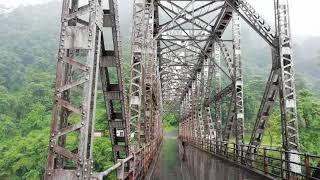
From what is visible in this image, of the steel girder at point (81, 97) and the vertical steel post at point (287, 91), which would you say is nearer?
the steel girder at point (81, 97)

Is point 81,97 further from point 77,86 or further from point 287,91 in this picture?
point 287,91

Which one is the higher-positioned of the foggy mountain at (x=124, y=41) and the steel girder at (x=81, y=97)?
the foggy mountain at (x=124, y=41)

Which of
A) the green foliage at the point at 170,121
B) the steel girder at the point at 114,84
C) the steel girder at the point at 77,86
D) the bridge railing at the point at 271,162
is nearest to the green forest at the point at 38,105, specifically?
the green foliage at the point at 170,121

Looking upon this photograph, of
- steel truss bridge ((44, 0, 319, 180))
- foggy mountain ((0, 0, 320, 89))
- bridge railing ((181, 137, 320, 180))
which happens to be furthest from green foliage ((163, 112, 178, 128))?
bridge railing ((181, 137, 320, 180))

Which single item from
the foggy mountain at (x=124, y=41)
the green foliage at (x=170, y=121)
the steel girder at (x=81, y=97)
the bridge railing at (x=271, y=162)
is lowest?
the bridge railing at (x=271, y=162)

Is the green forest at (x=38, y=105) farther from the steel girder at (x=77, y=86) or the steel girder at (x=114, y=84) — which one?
the steel girder at (x=77, y=86)

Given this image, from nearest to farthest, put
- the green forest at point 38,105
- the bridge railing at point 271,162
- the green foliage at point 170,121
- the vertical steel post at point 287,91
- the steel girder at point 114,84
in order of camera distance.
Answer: the steel girder at point 114,84
the bridge railing at point 271,162
the vertical steel post at point 287,91
the green forest at point 38,105
the green foliage at point 170,121

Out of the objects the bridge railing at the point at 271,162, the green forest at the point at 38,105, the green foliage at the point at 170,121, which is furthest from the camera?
the green foliage at the point at 170,121

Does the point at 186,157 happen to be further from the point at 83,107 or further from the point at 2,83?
the point at 2,83

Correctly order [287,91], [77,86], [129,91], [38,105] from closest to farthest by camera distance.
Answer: [77,86] → [287,91] → [129,91] → [38,105]

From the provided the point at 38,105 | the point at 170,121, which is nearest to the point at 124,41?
the point at 170,121

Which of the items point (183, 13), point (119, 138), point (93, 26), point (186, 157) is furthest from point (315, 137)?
point (93, 26)
